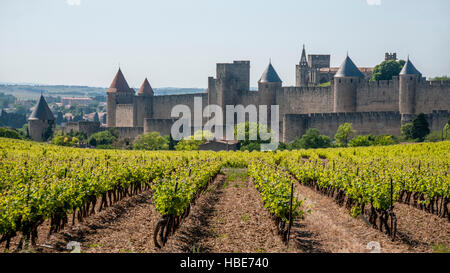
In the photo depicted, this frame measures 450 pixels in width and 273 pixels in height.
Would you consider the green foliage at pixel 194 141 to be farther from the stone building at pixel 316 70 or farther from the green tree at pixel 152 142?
the stone building at pixel 316 70

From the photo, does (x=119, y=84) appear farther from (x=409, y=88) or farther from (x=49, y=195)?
(x=49, y=195)

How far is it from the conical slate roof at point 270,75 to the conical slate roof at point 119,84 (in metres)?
14.6

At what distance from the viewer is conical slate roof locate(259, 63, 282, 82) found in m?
41.2

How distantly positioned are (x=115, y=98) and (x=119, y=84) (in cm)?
161

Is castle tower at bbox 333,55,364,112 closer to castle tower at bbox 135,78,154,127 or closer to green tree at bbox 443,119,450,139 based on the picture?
green tree at bbox 443,119,450,139

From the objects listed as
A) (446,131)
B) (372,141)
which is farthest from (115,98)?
(446,131)

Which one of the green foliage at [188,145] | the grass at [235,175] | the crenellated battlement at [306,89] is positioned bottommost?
the grass at [235,175]

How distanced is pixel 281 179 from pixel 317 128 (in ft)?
84.9

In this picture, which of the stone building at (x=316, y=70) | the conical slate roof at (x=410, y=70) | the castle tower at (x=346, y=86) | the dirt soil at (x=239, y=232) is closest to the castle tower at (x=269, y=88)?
the castle tower at (x=346, y=86)

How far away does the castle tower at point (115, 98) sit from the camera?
4936 centimetres

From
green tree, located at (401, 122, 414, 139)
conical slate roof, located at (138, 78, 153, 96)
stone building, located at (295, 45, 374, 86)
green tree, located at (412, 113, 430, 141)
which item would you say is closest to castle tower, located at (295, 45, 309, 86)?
stone building, located at (295, 45, 374, 86)

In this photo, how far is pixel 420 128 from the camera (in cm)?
3316

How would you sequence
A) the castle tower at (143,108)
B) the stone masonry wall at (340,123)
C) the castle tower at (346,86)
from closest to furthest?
the stone masonry wall at (340,123)
the castle tower at (346,86)
the castle tower at (143,108)
